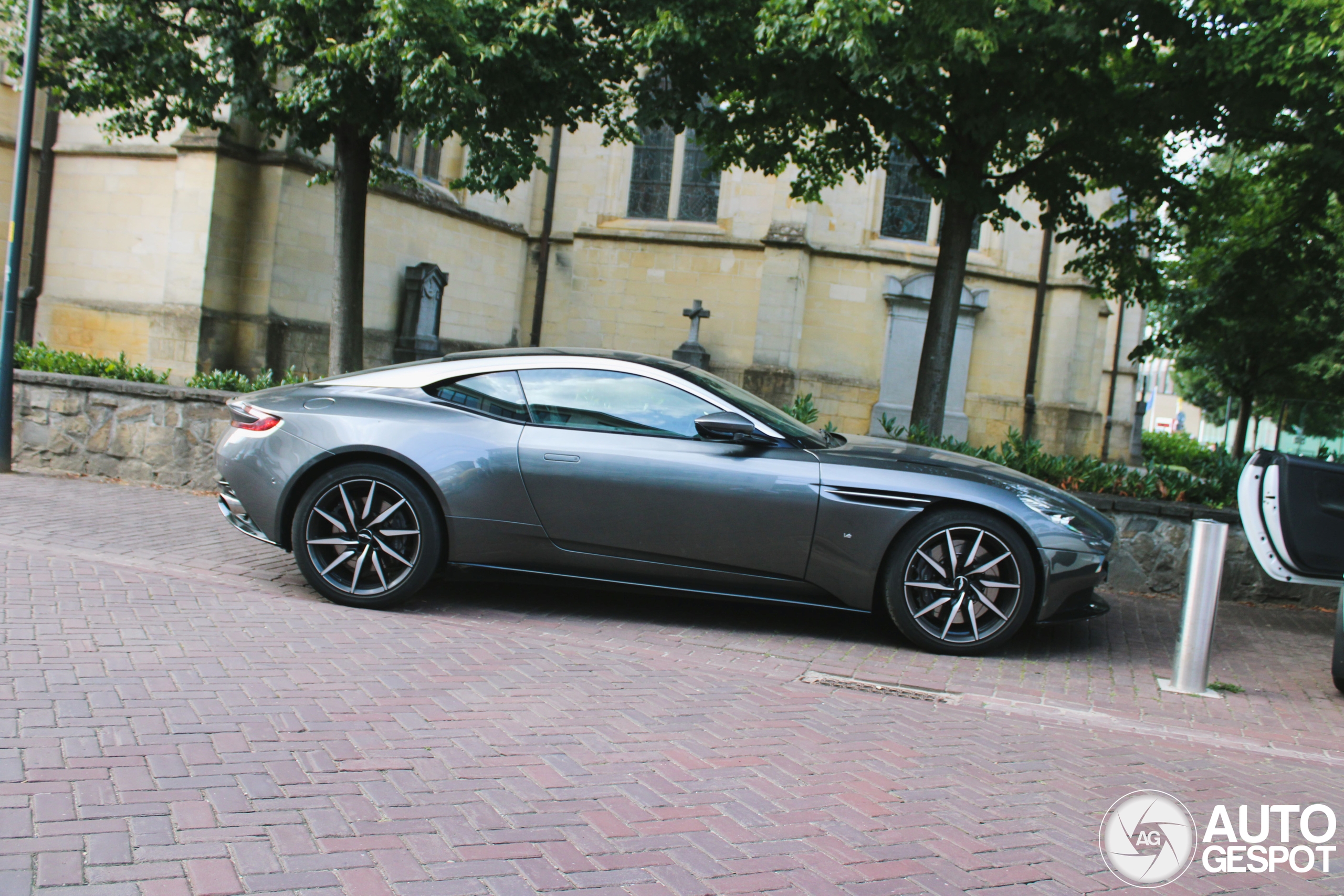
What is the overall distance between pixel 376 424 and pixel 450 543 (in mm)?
781

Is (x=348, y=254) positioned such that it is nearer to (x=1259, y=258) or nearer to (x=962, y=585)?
(x=962, y=585)

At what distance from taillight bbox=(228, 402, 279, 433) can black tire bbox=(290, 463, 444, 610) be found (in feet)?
1.52

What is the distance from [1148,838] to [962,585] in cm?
212

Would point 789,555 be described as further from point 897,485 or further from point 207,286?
point 207,286

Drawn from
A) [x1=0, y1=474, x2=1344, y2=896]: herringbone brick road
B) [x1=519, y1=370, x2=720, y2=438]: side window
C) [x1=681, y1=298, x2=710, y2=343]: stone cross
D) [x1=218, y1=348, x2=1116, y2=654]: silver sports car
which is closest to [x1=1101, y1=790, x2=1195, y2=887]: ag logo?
[x1=0, y1=474, x2=1344, y2=896]: herringbone brick road

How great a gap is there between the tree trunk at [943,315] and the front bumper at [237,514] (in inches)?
270

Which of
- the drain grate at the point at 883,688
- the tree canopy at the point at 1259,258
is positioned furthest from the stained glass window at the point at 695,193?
the drain grate at the point at 883,688

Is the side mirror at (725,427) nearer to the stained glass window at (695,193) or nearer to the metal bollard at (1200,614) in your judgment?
the metal bollard at (1200,614)

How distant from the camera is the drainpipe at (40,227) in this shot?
1722cm

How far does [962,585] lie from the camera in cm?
534

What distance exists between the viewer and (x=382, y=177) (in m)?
12.8

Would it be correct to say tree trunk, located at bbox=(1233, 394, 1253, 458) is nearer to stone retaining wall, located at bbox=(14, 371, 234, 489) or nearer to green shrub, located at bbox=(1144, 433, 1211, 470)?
green shrub, located at bbox=(1144, 433, 1211, 470)

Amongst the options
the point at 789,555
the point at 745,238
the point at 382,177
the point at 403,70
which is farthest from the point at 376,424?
the point at 745,238

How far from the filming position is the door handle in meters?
5.46
